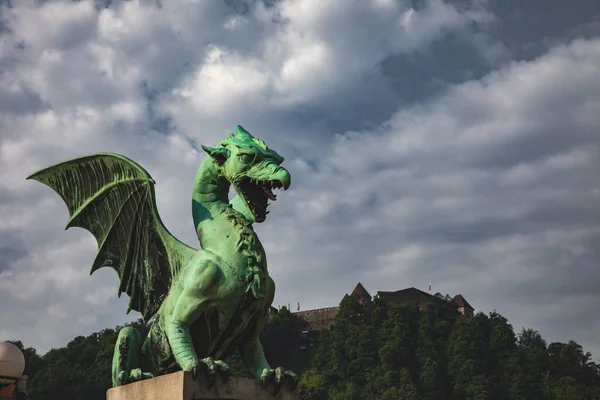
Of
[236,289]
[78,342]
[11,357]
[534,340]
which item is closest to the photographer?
[236,289]

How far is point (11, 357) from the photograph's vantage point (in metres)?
9.97

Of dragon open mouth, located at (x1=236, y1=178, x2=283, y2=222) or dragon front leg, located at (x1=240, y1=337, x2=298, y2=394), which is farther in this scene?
dragon open mouth, located at (x1=236, y1=178, x2=283, y2=222)

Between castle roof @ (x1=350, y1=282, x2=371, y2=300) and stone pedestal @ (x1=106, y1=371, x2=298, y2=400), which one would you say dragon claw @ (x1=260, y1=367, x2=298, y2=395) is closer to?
stone pedestal @ (x1=106, y1=371, x2=298, y2=400)

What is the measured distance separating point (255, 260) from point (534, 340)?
266 ft

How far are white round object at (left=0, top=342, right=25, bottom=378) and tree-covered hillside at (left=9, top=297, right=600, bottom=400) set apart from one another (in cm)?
5316

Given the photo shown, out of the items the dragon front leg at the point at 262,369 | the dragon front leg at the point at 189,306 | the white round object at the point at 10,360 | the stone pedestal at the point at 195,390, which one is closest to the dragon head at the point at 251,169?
the dragon front leg at the point at 189,306

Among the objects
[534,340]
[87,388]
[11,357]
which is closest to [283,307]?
[534,340]

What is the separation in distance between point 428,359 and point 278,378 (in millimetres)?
68185

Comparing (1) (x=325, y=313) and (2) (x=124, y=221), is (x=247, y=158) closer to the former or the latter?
(2) (x=124, y=221)

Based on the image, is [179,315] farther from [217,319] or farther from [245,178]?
[245,178]

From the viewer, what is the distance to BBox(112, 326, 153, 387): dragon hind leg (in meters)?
6.82

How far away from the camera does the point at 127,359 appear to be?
6.95 meters

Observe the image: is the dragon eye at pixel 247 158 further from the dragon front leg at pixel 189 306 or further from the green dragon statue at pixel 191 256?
the dragon front leg at pixel 189 306

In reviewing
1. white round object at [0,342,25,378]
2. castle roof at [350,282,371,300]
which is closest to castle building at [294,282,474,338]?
castle roof at [350,282,371,300]
